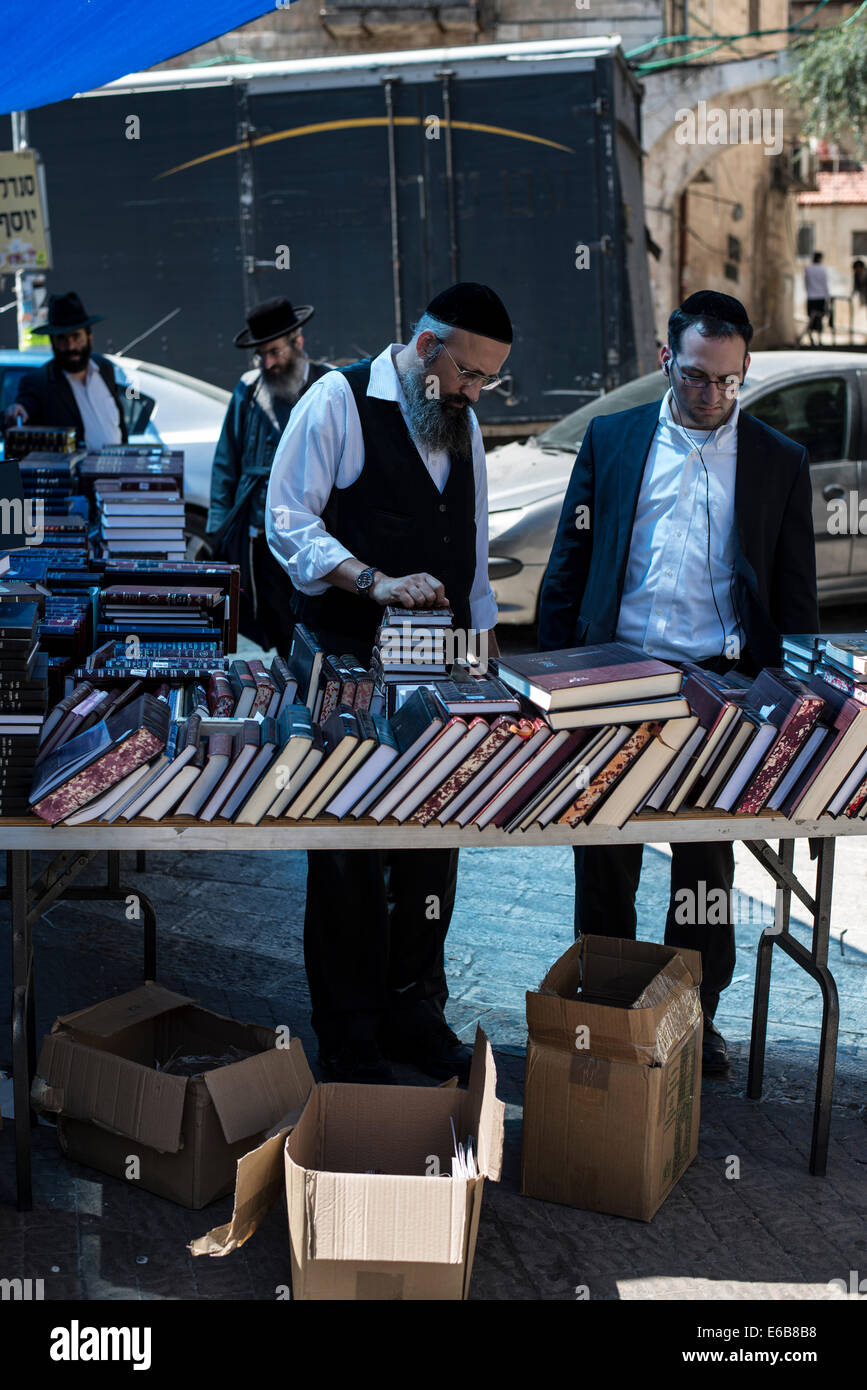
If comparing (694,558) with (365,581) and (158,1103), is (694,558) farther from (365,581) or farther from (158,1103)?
(158,1103)

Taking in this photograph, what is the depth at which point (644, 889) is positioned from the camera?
5.14m

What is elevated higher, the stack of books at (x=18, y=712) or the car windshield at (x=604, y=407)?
the car windshield at (x=604, y=407)

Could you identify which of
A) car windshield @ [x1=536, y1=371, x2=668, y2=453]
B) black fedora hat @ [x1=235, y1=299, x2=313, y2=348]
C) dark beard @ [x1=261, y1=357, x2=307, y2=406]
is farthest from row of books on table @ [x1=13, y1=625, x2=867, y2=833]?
car windshield @ [x1=536, y1=371, x2=668, y2=453]

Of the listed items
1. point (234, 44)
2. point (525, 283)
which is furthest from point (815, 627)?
point (234, 44)

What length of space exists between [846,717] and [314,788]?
44.2 inches

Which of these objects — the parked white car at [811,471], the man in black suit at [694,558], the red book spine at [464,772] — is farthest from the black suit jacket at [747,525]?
the parked white car at [811,471]

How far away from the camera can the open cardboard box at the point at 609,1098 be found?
307 centimetres

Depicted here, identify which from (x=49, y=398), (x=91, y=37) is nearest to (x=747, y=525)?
(x=91, y=37)

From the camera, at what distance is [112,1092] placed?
3.15 m

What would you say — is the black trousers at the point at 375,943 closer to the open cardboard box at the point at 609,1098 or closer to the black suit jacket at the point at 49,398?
the open cardboard box at the point at 609,1098

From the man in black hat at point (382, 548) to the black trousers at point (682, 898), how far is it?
39 centimetres

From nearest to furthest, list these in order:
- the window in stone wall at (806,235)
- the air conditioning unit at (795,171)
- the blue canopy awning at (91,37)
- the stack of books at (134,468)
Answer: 1. the blue canopy awning at (91,37)
2. the stack of books at (134,468)
3. the air conditioning unit at (795,171)
4. the window in stone wall at (806,235)
